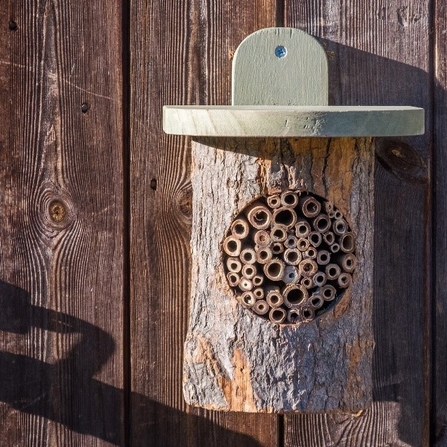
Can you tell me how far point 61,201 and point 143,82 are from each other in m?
0.28

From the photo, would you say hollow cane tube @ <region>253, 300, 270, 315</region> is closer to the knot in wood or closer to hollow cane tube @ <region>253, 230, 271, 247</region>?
hollow cane tube @ <region>253, 230, 271, 247</region>

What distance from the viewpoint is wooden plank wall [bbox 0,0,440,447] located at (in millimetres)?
1582

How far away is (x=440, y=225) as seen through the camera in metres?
1.61

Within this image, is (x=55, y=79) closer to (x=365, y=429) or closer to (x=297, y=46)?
(x=297, y=46)

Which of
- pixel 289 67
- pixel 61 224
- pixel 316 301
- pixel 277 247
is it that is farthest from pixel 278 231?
pixel 61 224

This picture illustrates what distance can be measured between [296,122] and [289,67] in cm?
35

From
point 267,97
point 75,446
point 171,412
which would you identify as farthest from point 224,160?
point 75,446

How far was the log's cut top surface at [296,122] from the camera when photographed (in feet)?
3.91

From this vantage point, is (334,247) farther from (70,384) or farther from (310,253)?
(70,384)

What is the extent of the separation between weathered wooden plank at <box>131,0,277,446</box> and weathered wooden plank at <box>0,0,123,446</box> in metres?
0.04

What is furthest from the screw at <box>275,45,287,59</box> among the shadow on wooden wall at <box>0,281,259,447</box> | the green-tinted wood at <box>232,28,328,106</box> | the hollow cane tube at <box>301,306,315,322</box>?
the shadow on wooden wall at <box>0,281,259,447</box>

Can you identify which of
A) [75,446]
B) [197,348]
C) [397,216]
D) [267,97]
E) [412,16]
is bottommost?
[75,446]

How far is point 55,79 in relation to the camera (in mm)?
1604

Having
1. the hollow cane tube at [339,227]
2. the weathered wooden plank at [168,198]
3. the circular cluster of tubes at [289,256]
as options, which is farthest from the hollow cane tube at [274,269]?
the weathered wooden plank at [168,198]
